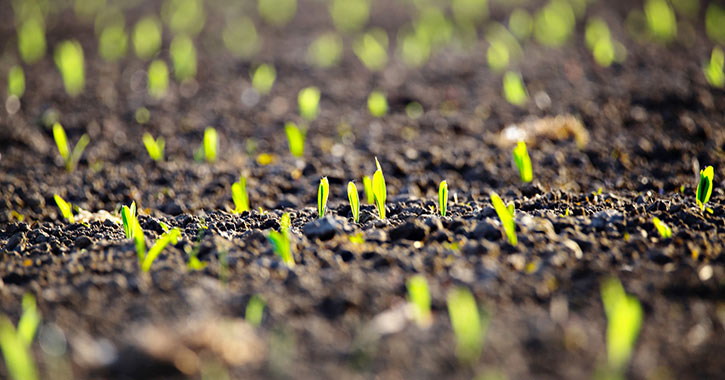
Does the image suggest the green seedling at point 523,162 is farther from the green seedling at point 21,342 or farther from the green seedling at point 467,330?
the green seedling at point 21,342

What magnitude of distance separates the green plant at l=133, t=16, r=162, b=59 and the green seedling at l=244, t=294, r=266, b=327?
3625 mm

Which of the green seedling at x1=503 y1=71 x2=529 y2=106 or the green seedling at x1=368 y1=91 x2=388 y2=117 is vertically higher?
the green seedling at x1=503 y1=71 x2=529 y2=106

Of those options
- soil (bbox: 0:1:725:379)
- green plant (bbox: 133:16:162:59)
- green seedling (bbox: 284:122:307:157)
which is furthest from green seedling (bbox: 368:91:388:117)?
green plant (bbox: 133:16:162:59)

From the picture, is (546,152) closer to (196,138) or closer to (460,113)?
(460,113)

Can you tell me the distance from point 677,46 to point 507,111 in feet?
6.35

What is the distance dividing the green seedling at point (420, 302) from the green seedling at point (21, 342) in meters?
0.81

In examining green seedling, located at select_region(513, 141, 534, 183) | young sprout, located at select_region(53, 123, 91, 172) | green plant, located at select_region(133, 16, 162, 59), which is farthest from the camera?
green plant, located at select_region(133, 16, 162, 59)

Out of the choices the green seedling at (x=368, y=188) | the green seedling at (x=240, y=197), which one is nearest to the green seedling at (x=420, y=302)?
the green seedling at (x=368, y=188)

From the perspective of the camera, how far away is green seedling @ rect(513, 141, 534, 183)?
2340 millimetres

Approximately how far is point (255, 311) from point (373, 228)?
59cm

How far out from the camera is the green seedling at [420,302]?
1.38 metres

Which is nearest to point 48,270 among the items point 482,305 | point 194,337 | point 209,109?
point 194,337

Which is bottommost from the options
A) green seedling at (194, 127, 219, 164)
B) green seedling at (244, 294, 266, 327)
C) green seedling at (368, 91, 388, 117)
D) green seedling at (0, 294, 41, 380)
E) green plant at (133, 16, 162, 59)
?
green seedling at (0, 294, 41, 380)

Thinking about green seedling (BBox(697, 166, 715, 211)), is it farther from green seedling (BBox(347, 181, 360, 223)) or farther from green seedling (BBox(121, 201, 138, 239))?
green seedling (BBox(121, 201, 138, 239))
